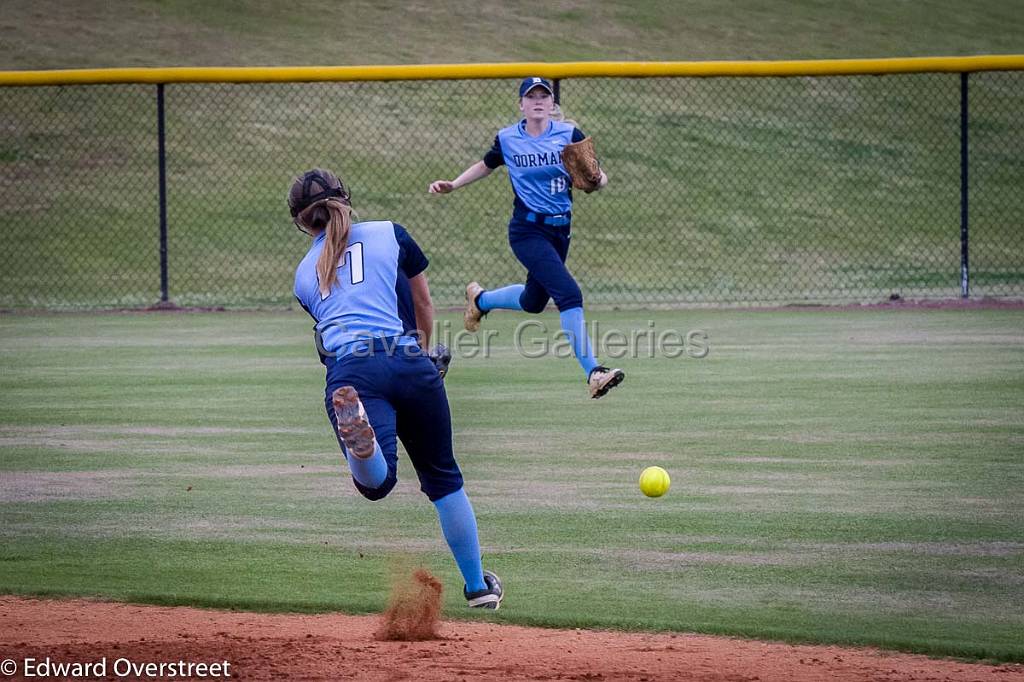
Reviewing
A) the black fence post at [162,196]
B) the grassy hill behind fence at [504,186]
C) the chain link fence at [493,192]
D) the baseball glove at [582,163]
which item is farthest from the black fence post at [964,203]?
the black fence post at [162,196]

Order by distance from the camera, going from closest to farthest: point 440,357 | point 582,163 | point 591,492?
1. point 440,357
2. point 591,492
3. point 582,163

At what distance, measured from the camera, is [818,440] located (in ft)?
30.3

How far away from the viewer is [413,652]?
522 cm

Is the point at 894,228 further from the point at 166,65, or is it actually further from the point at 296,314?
the point at 166,65

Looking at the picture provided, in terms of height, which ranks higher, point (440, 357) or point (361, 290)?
point (361, 290)

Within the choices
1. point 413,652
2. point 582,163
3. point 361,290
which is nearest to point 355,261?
point 361,290

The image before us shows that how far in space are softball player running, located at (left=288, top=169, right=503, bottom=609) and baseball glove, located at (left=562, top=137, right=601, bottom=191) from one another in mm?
3805

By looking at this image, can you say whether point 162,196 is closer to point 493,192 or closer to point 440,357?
point 493,192

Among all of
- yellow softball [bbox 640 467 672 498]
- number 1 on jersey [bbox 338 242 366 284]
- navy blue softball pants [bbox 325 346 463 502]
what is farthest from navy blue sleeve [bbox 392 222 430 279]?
yellow softball [bbox 640 467 672 498]

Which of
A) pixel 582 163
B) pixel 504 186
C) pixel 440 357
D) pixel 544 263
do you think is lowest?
pixel 440 357

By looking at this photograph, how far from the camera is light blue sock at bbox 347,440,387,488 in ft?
17.2

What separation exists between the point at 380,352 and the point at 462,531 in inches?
31.9

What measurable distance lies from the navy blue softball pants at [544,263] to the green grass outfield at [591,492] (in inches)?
37.7

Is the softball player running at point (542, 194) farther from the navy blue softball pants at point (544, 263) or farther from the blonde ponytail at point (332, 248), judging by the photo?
the blonde ponytail at point (332, 248)
